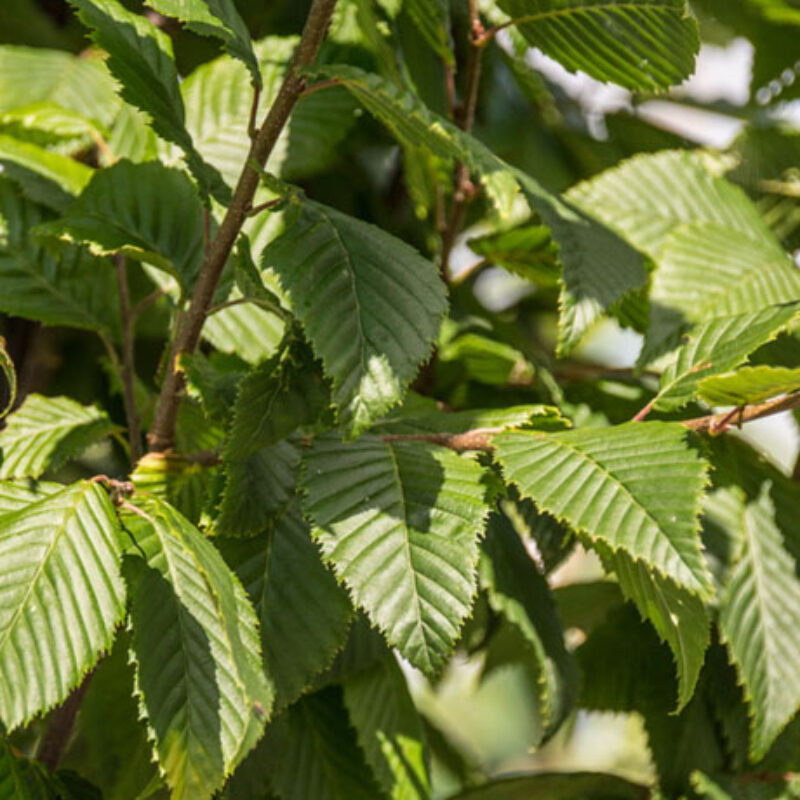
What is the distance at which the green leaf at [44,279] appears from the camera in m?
0.86

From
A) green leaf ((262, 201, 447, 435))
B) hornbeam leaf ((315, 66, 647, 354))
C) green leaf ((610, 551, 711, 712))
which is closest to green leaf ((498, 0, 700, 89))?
hornbeam leaf ((315, 66, 647, 354))

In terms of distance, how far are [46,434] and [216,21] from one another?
34 cm

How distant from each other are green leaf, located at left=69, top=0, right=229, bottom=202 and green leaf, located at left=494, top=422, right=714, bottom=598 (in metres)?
0.25

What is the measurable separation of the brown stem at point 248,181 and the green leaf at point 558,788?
1.60 feet

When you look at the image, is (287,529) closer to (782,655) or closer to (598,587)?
(782,655)

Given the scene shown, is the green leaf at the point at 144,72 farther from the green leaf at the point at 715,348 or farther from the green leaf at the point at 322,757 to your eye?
the green leaf at the point at 322,757

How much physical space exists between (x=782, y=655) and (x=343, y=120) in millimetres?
549

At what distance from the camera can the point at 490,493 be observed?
0.66 m

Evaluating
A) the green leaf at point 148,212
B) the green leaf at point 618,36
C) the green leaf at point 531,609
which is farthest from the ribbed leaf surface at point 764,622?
the green leaf at point 148,212

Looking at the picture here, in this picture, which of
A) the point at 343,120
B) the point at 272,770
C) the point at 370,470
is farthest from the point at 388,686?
the point at 343,120

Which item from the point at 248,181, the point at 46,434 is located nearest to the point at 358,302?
the point at 248,181

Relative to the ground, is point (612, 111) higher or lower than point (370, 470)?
higher

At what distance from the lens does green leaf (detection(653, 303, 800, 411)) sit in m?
0.69

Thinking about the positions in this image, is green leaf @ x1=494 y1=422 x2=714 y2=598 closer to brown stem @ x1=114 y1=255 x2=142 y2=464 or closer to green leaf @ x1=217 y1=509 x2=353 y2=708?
green leaf @ x1=217 y1=509 x2=353 y2=708
